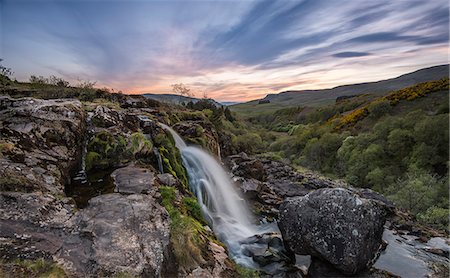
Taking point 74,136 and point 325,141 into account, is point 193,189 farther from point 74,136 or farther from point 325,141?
point 325,141

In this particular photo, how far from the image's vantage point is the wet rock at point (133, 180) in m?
8.19

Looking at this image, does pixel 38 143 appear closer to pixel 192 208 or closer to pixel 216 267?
pixel 192 208

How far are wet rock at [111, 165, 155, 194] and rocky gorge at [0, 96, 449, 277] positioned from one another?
0.04 m

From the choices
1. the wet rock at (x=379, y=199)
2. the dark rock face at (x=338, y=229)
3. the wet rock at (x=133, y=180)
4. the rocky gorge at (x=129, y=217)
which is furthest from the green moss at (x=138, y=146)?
the wet rock at (x=379, y=199)

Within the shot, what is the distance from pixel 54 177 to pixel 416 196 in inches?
983

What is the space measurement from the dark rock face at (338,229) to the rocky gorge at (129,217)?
4 cm

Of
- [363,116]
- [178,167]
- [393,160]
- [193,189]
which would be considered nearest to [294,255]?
[193,189]

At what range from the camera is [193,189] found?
1463 cm

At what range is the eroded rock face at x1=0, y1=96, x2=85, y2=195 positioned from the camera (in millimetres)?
6562

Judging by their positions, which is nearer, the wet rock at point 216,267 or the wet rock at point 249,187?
the wet rock at point 216,267

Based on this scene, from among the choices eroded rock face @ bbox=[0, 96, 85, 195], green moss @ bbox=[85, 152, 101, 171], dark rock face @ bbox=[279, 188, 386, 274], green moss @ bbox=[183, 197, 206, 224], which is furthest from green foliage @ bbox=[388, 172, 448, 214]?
eroded rock face @ bbox=[0, 96, 85, 195]

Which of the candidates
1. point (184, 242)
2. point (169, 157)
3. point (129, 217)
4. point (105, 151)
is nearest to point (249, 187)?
point (169, 157)

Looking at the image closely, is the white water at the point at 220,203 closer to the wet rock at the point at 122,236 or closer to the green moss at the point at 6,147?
the wet rock at the point at 122,236

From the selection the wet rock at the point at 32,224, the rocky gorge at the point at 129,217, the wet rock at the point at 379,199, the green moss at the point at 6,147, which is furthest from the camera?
the wet rock at the point at 379,199
